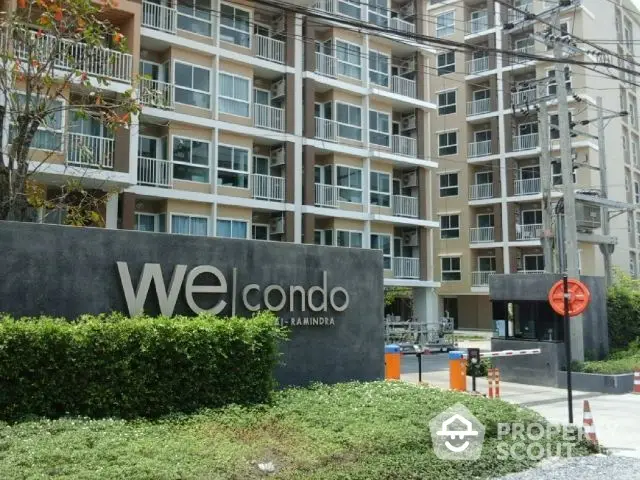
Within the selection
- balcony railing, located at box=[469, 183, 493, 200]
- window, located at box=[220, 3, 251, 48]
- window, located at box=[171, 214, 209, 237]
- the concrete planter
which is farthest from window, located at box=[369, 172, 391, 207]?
the concrete planter

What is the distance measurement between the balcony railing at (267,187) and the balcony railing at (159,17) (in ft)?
22.1

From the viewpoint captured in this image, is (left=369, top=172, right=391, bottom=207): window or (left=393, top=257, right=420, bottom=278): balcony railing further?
(left=393, top=257, right=420, bottom=278): balcony railing

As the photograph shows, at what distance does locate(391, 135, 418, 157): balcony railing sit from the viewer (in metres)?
33.3

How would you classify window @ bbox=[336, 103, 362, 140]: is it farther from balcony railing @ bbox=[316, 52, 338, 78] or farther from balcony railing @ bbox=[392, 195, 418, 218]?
balcony railing @ bbox=[392, 195, 418, 218]

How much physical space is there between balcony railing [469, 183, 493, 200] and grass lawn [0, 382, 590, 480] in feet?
117

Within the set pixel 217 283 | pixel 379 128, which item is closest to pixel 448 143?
pixel 379 128

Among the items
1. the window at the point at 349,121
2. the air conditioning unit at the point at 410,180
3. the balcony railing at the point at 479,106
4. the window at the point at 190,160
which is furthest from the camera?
the balcony railing at the point at 479,106

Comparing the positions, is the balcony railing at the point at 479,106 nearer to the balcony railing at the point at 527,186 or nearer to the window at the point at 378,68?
the balcony railing at the point at 527,186

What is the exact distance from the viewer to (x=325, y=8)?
102 ft

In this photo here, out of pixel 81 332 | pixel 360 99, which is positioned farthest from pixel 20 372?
pixel 360 99

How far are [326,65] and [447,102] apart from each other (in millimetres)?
18813

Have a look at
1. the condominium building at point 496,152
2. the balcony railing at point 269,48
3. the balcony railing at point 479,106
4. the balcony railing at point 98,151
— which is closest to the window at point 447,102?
the condominium building at point 496,152

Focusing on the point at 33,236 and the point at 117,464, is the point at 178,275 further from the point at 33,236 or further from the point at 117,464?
the point at 117,464

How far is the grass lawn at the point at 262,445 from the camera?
22.7 ft
